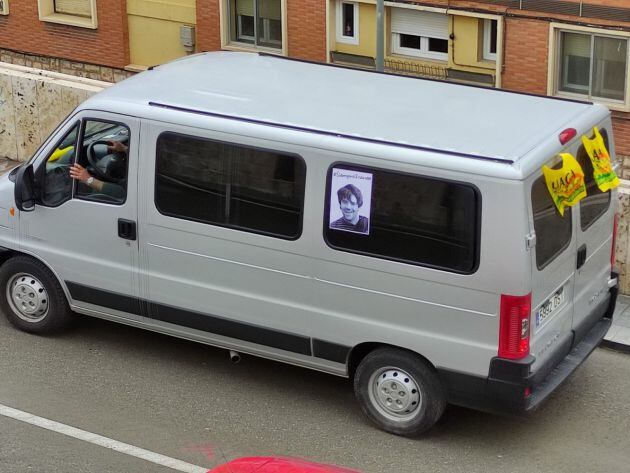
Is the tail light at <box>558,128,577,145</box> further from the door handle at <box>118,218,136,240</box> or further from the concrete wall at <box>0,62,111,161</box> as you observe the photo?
the concrete wall at <box>0,62,111,161</box>

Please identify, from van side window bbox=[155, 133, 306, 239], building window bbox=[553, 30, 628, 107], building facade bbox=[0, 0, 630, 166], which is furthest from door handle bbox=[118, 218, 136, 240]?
building window bbox=[553, 30, 628, 107]

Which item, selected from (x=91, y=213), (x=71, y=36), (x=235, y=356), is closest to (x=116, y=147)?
(x=91, y=213)

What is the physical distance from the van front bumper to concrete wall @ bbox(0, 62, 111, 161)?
7273mm

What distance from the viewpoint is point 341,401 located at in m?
9.50

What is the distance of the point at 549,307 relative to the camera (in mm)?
Result: 8539

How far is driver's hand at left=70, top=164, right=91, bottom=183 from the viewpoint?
9586mm

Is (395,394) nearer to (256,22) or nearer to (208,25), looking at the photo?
(256,22)

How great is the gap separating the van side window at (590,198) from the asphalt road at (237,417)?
56.5 inches

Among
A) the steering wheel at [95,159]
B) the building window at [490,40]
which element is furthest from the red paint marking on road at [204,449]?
the building window at [490,40]

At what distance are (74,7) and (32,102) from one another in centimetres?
448

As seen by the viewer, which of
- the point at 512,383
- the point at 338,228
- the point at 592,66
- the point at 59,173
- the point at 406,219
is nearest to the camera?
the point at 512,383

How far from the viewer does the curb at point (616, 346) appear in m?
10.5

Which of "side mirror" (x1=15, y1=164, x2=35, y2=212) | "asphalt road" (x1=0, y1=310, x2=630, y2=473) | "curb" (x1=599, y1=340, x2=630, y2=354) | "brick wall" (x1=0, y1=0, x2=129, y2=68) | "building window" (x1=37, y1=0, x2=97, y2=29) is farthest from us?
"building window" (x1=37, y1=0, x2=97, y2=29)

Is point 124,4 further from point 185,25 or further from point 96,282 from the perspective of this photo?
point 96,282
